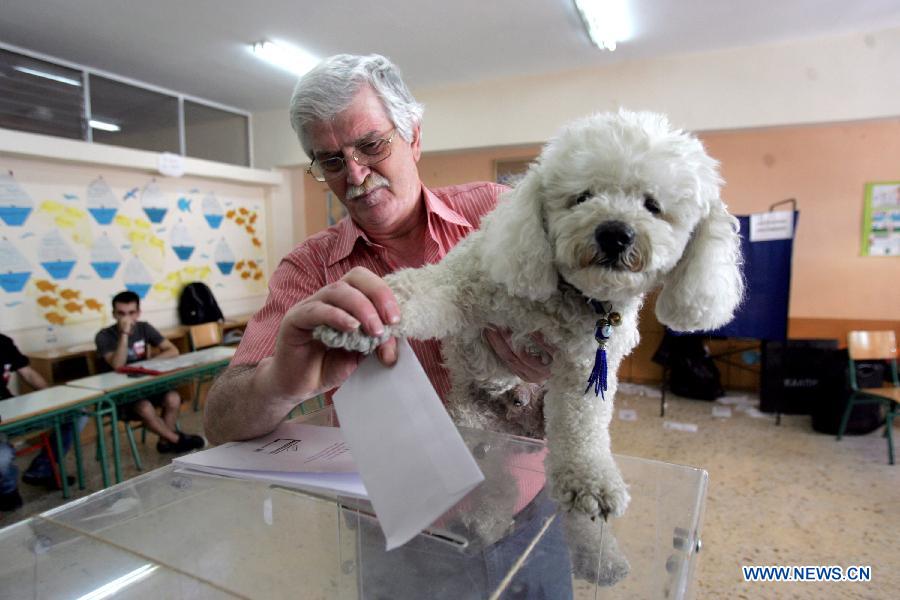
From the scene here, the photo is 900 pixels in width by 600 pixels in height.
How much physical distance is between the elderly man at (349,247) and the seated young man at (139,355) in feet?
10.6

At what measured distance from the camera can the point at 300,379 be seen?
2.56ft

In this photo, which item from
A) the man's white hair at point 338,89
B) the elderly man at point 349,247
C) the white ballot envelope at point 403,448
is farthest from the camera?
the man's white hair at point 338,89

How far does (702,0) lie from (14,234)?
212 inches

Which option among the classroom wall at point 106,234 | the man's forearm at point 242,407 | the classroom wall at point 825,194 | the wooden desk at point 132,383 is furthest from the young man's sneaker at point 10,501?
the classroom wall at point 825,194

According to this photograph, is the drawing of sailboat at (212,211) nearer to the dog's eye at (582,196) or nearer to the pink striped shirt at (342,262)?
the pink striped shirt at (342,262)

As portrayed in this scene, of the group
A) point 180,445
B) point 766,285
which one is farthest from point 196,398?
point 766,285

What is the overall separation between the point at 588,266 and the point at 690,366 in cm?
461

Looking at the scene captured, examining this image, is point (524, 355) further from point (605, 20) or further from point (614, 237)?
point (605, 20)

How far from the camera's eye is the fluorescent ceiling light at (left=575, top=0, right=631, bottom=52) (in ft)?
11.3

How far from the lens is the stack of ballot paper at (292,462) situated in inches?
30.8

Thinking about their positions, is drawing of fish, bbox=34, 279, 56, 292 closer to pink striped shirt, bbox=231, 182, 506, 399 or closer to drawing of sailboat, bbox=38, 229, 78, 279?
drawing of sailboat, bbox=38, 229, 78, 279

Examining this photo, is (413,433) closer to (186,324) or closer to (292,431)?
(292,431)

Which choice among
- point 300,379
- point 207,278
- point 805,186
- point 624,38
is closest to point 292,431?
point 300,379

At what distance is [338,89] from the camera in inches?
41.9
